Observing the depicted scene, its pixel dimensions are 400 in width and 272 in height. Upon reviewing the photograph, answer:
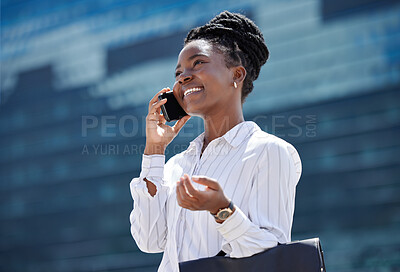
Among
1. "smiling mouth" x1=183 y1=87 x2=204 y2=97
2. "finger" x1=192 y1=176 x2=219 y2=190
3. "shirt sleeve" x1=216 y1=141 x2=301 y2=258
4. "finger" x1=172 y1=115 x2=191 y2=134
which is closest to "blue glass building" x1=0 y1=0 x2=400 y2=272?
"finger" x1=172 y1=115 x2=191 y2=134

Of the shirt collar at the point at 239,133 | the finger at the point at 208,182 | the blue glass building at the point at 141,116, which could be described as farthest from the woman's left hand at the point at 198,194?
the blue glass building at the point at 141,116

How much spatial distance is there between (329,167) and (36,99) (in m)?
19.6

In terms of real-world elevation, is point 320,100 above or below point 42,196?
above

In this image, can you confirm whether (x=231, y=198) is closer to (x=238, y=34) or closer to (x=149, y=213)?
(x=149, y=213)

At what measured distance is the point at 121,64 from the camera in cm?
2877

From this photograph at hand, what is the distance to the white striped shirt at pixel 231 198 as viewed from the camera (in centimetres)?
166

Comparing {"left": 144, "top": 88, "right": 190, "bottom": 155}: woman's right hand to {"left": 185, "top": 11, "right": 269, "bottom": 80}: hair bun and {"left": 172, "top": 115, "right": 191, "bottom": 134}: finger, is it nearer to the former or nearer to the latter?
{"left": 172, "top": 115, "right": 191, "bottom": 134}: finger

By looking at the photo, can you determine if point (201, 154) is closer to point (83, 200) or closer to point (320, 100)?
point (320, 100)

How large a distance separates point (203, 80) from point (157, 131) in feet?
1.08

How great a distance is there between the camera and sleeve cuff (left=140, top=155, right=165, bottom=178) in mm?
2098

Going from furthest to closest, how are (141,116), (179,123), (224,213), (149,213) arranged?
1. (141,116)
2. (179,123)
3. (149,213)
4. (224,213)

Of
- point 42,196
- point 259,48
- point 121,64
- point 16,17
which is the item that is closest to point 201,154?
point 259,48

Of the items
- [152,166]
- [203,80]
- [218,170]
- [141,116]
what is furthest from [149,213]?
[141,116]

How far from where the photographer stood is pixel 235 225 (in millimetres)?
1608
